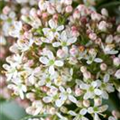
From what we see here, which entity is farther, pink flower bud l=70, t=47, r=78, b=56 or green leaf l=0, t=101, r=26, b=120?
green leaf l=0, t=101, r=26, b=120

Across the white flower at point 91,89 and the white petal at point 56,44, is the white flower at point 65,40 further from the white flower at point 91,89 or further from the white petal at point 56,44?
the white flower at point 91,89

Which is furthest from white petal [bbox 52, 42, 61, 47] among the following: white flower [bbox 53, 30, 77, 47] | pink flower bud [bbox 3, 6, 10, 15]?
pink flower bud [bbox 3, 6, 10, 15]

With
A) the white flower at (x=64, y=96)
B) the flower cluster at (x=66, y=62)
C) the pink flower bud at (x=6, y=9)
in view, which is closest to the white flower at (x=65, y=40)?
the flower cluster at (x=66, y=62)

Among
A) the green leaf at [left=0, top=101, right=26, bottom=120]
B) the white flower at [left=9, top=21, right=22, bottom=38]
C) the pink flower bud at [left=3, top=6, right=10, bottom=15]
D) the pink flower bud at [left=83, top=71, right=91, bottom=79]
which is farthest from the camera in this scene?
the green leaf at [left=0, top=101, right=26, bottom=120]

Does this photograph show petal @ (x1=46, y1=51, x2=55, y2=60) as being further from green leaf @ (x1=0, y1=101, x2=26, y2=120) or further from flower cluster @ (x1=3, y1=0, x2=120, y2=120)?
green leaf @ (x1=0, y1=101, x2=26, y2=120)

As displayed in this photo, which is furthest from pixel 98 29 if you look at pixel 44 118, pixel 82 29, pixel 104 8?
pixel 44 118

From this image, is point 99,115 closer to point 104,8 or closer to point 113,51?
point 113,51

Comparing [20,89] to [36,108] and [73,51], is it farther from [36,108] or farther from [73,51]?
[73,51]
